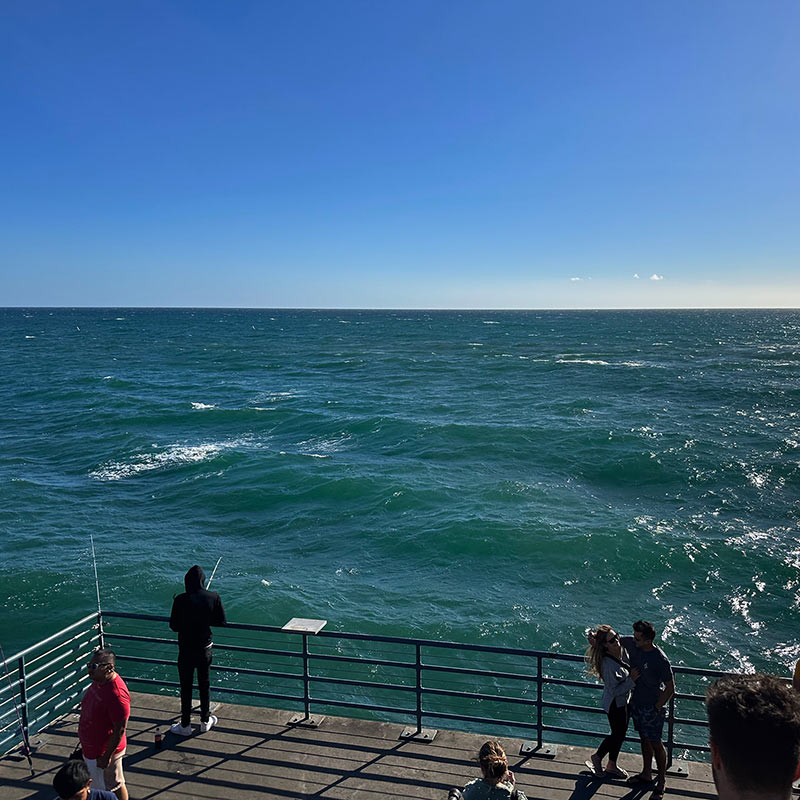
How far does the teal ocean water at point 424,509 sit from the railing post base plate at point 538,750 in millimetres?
8094

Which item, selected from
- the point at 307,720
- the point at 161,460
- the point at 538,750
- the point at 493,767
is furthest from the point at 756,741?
the point at 161,460

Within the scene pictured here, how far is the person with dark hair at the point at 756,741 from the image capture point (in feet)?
7.47

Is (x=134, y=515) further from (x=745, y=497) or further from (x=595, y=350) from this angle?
(x=595, y=350)

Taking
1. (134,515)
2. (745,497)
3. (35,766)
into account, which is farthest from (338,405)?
(35,766)

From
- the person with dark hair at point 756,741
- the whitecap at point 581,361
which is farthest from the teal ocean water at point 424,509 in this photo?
the whitecap at point 581,361

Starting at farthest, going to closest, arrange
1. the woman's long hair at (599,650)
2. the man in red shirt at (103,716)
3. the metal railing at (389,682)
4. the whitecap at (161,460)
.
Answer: the whitecap at (161,460) < the metal railing at (389,682) < the woman's long hair at (599,650) < the man in red shirt at (103,716)

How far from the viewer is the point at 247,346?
334 feet

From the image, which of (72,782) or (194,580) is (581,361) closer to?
(194,580)

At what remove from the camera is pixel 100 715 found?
529cm

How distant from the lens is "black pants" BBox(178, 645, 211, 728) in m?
6.75

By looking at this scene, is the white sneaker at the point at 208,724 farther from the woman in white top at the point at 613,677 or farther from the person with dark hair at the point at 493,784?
the woman in white top at the point at 613,677

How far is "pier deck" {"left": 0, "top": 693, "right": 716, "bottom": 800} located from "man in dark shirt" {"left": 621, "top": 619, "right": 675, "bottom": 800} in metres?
0.44

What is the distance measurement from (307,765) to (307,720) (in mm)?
842

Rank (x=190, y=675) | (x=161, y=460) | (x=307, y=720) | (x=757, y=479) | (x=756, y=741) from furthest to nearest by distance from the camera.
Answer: (x=161, y=460), (x=757, y=479), (x=307, y=720), (x=190, y=675), (x=756, y=741)
